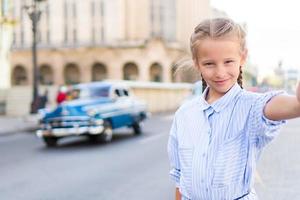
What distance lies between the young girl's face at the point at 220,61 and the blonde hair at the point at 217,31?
0.05ft

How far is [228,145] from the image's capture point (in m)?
1.95

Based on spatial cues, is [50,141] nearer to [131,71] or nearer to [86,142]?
[86,142]

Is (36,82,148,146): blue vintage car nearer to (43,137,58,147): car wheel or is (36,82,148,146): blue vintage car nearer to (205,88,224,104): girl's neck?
(43,137,58,147): car wheel

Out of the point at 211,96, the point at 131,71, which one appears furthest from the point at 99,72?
the point at 211,96

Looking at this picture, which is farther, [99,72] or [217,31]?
[99,72]

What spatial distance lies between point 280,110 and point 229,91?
0.90 feet

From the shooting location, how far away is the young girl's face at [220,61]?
1915mm

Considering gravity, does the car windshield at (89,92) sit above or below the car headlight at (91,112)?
above

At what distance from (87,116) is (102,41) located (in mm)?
55638

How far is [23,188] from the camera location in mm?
7527

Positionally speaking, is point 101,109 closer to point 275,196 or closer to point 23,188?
point 23,188

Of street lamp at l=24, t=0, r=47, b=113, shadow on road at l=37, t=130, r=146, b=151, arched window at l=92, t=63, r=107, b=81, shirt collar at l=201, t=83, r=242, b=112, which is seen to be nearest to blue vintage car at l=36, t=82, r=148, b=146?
shadow on road at l=37, t=130, r=146, b=151

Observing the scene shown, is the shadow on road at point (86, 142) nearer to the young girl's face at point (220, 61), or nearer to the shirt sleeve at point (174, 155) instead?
the shirt sleeve at point (174, 155)

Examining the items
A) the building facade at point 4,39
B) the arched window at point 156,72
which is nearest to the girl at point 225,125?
the building facade at point 4,39
